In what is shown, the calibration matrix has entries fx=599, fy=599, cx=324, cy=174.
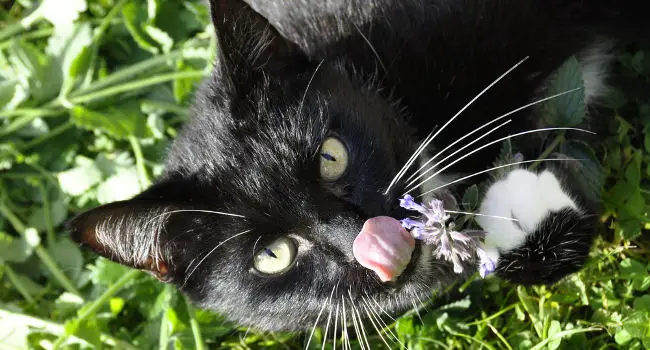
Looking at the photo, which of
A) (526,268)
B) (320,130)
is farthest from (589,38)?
(320,130)

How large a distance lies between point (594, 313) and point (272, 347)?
778 mm

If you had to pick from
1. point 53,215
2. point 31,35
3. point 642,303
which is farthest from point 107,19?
point 642,303

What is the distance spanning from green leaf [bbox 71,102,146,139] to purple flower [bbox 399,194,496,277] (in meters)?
1.05

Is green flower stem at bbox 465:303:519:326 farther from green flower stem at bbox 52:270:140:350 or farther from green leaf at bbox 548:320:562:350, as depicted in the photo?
green flower stem at bbox 52:270:140:350

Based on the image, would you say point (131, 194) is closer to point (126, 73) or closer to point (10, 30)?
point (126, 73)

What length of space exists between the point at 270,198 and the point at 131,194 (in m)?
0.74

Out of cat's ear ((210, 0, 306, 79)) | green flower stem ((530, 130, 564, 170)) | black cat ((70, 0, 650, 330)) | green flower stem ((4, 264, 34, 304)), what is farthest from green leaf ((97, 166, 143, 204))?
green flower stem ((530, 130, 564, 170))

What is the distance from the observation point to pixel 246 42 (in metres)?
1.10

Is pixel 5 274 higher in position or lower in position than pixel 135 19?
lower

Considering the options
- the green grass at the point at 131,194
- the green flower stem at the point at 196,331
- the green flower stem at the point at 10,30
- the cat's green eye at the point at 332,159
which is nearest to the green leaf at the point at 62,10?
the green grass at the point at 131,194

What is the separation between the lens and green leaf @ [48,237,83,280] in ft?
5.83

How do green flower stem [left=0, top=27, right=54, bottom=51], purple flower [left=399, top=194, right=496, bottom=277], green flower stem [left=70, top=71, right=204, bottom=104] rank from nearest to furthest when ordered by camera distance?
purple flower [left=399, top=194, right=496, bottom=277] → green flower stem [left=70, top=71, right=204, bottom=104] → green flower stem [left=0, top=27, right=54, bottom=51]

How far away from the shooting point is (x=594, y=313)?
4.19ft

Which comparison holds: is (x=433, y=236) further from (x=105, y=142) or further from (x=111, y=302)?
(x=105, y=142)
